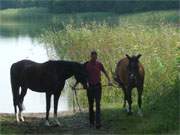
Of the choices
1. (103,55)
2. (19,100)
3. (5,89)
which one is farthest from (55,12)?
(19,100)

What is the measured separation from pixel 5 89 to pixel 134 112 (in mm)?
10828

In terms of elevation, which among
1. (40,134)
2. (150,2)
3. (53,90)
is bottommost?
(40,134)

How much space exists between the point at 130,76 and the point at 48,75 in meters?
1.88

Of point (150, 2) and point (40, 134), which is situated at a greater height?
point (150, 2)

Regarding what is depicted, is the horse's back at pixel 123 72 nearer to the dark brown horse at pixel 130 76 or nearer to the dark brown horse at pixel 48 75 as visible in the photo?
the dark brown horse at pixel 130 76

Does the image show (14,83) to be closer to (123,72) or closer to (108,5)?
(123,72)

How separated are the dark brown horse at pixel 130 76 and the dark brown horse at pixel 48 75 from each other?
1155mm

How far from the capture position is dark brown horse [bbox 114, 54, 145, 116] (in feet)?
35.4

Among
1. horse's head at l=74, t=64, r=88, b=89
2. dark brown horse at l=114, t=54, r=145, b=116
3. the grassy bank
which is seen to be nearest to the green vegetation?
the grassy bank

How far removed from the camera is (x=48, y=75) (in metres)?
10.7

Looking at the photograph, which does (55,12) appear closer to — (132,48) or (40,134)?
(132,48)

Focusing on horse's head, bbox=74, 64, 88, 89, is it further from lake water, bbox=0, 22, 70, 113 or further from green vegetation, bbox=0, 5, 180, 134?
lake water, bbox=0, 22, 70, 113

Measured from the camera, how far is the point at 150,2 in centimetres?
5278

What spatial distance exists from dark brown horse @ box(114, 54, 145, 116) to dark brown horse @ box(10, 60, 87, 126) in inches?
45.5
